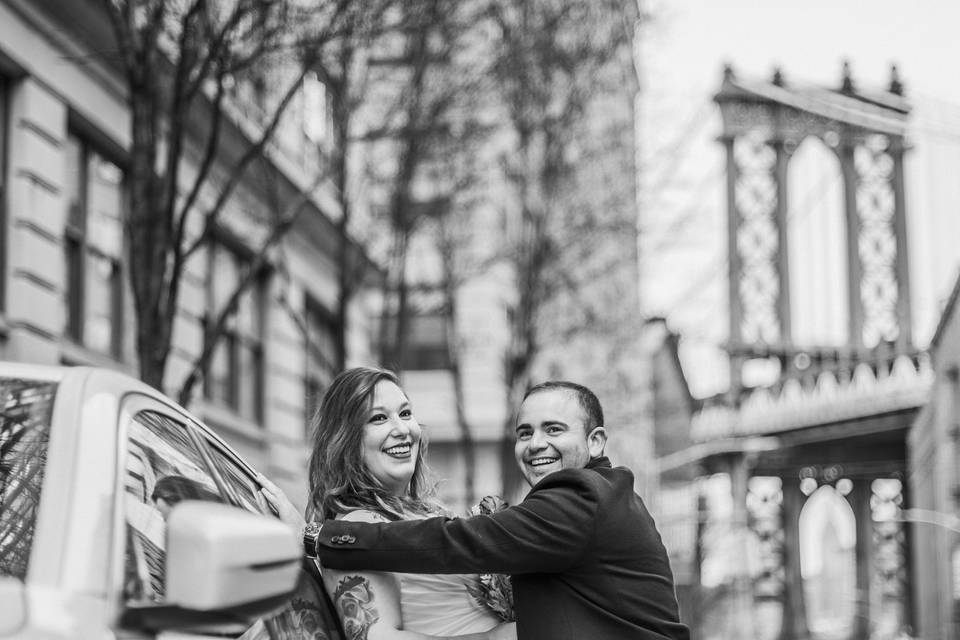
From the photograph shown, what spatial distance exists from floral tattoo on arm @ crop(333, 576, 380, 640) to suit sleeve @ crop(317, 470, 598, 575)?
0.16 ft

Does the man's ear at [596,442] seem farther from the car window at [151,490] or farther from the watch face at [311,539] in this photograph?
the car window at [151,490]

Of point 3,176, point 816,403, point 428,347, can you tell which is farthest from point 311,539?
point 816,403

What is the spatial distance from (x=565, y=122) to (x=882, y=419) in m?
58.6

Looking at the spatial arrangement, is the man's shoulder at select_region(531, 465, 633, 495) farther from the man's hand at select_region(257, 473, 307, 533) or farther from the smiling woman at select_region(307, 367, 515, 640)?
the man's hand at select_region(257, 473, 307, 533)

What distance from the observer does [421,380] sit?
3816 cm

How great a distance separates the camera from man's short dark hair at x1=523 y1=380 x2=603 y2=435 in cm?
387

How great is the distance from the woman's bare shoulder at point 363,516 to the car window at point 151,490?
535 millimetres

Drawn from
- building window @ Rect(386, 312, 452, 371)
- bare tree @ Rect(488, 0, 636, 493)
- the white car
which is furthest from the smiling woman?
building window @ Rect(386, 312, 452, 371)

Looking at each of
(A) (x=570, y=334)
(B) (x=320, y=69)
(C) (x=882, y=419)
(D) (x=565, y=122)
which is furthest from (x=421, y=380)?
(C) (x=882, y=419)

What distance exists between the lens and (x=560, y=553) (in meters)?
3.44

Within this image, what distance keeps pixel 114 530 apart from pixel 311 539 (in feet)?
3.49

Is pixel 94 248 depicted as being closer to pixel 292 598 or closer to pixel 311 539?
pixel 311 539

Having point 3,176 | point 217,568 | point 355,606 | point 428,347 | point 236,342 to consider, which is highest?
point 428,347

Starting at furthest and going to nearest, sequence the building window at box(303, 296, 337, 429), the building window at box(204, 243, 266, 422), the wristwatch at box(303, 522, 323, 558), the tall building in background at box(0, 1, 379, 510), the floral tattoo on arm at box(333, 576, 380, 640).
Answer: the building window at box(303, 296, 337, 429), the building window at box(204, 243, 266, 422), the tall building in background at box(0, 1, 379, 510), the wristwatch at box(303, 522, 323, 558), the floral tattoo on arm at box(333, 576, 380, 640)
